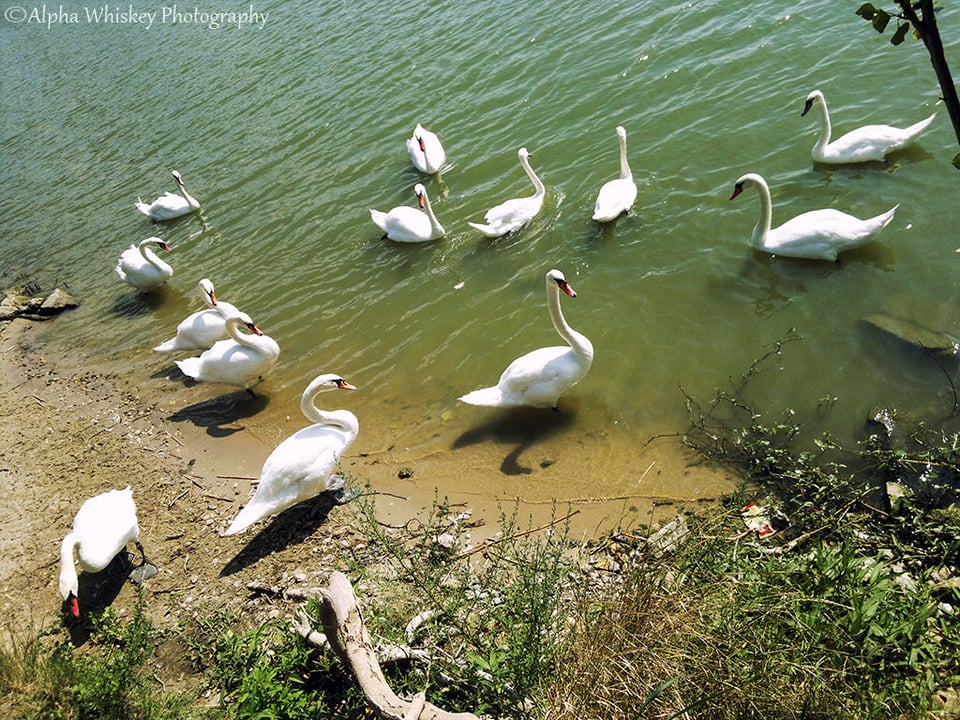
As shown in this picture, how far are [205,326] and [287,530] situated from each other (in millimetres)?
4204

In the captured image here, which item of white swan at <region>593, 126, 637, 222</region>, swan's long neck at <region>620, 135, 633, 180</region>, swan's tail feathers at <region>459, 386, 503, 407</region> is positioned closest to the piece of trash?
swan's tail feathers at <region>459, 386, 503, 407</region>

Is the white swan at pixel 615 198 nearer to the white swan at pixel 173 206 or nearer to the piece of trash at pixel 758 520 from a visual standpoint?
the piece of trash at pixel 758 520

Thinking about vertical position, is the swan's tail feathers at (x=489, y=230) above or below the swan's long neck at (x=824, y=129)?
above

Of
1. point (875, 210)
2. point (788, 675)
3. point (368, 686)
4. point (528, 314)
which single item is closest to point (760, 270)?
point (875, 210)

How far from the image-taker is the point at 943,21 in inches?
404

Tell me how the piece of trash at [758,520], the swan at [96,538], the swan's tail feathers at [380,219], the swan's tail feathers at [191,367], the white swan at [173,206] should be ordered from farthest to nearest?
the white swan at [173,206], the swan's tail feathers at [380,219], the swan's tail feathers at [191,367], the swan at [96,538], the piece of trash at [758,520]

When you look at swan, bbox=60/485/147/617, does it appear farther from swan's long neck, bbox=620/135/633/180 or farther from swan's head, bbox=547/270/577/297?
swan's long neck, bbox=620/135/633/180

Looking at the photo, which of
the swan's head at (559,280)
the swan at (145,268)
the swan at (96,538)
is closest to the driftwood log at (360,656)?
the swan at (96,538)

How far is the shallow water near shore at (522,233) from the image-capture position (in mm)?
6785

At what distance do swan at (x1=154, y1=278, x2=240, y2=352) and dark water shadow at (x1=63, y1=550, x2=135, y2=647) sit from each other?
375cm

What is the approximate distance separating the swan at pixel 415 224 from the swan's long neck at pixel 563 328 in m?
3.74

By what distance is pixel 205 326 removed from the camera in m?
9.38

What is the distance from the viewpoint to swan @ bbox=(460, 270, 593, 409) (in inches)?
265

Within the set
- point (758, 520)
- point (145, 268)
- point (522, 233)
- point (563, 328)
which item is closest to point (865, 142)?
point (522, 233)
